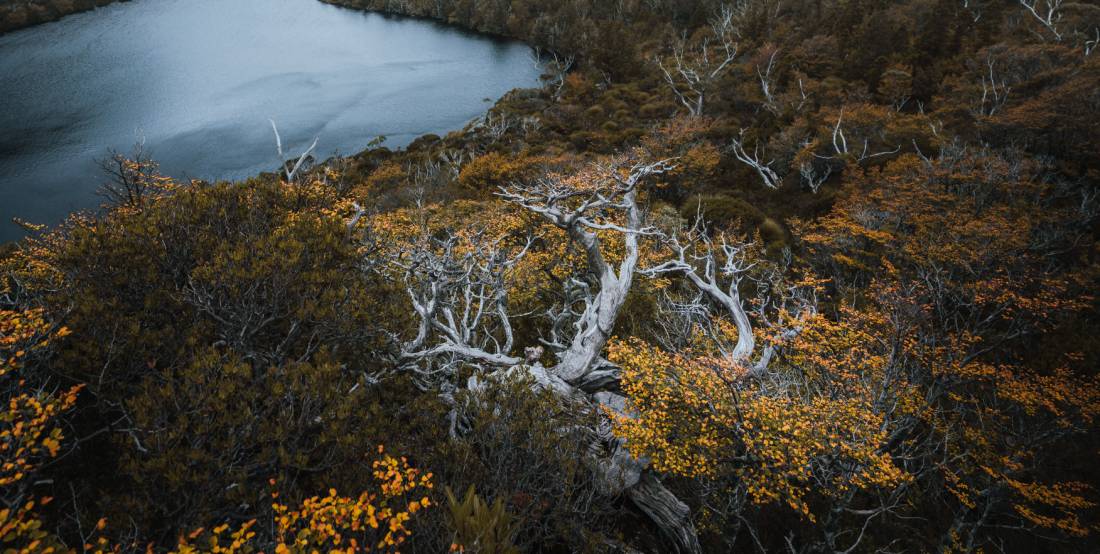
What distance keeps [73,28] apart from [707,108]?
375 feet

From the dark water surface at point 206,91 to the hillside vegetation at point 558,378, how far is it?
112 feet

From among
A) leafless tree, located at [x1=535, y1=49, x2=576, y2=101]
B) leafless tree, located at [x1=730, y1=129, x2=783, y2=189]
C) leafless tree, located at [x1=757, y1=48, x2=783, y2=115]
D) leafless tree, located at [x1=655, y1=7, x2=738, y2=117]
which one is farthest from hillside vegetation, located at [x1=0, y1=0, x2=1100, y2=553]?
leafless tree, located at [x1=535, y1=49, x2=576, y2=101]

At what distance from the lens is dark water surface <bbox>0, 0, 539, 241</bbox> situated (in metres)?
47.8

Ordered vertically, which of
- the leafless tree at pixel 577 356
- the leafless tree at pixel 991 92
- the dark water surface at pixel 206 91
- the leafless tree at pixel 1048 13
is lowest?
the dark water surface at pixel 206 91

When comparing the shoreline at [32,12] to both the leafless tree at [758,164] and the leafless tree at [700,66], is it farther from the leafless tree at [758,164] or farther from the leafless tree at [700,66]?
the leafless tree at [758,164]

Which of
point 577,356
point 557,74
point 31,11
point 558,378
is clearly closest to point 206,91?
point 31,11

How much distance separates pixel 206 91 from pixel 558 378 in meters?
84.7

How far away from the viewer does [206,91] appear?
70.4 meters

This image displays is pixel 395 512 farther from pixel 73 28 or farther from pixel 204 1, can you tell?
pixel 204 1

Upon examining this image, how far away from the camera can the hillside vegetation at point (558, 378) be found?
6.48 m

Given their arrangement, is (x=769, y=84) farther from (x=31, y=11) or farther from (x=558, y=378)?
(x=31, y=11)

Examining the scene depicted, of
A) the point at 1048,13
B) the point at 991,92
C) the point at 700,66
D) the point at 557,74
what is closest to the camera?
the point at 991,92

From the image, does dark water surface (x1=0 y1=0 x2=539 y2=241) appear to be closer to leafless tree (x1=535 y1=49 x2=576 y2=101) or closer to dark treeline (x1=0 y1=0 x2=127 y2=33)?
dark treeline (x1=0 y1=0 x2=127 y2=33)

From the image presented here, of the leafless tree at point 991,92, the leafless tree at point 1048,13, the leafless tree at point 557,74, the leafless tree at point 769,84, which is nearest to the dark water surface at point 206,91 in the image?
the leafless tree at point 557,74
